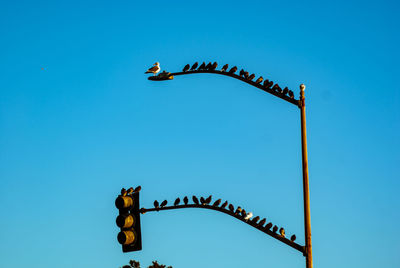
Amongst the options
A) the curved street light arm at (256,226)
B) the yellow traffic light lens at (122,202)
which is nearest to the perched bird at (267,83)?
the curved street light arm at (256,226)

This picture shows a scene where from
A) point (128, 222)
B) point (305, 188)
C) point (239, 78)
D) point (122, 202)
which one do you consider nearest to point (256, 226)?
point (305, 188)

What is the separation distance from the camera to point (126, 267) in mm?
43562

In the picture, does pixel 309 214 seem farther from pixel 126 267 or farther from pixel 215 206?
pixel 126 267

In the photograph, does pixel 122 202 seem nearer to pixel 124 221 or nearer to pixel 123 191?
pixel 124 221

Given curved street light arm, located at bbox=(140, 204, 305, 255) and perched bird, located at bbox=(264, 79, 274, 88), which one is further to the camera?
perched bird, located at bbox=(264, 79, 274, 88)

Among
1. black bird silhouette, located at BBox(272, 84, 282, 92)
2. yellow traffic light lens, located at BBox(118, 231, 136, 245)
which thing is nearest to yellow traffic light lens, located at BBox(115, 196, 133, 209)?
yellow traffic light lens, located at BBox(118, 231, 136, 245)

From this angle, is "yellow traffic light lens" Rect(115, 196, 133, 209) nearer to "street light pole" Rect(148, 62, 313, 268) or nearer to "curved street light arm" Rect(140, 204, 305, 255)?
"curved street light arm" Rect(140, 204, 305, 255)

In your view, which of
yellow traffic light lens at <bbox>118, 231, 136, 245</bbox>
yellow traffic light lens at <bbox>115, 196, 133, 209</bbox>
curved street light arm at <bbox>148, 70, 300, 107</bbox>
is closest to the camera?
yellow traffic light lens at <bbox>118, 231, 136, 245</bbox>

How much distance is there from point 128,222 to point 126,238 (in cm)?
31

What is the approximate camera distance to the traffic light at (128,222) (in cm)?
1003

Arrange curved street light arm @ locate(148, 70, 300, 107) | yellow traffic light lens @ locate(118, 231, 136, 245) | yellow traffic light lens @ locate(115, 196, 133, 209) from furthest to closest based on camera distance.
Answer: curved street light arm @ locate(148, 70, 300, 107)
yellow traffic light lens @ locate(115, 196, 133, 209)
yellow traffic light lens @ locate(118, 231, 136, 245)

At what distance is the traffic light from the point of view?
10031mm

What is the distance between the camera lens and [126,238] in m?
9.95

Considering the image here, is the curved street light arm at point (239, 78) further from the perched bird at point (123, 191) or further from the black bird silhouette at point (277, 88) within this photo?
the perched bird at point (123, 191)
